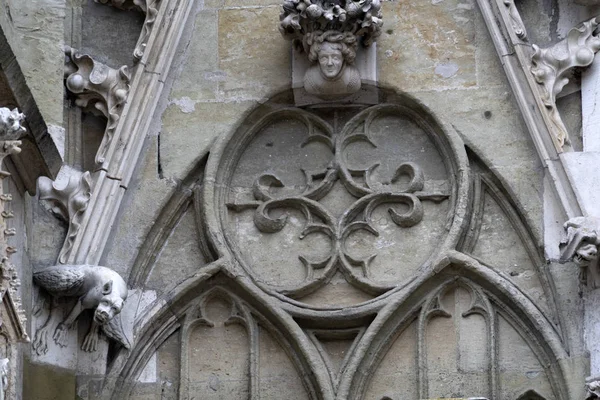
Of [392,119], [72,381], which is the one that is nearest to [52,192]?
[72,381]

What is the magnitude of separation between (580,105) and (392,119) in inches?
39.1

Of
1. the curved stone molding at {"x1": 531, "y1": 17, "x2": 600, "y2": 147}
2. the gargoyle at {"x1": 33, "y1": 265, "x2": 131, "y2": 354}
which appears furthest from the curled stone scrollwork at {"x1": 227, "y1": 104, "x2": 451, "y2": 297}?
the gargoyle at {"x1": 33, "y1": 265, "x2": 131, "y2": 354}

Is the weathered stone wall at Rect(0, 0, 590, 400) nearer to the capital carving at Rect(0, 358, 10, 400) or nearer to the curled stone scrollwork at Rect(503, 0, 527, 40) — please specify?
the curled stone scrollwork at Rect(503, 0, 527, 40)

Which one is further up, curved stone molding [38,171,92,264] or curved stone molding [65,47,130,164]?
curved stone molding [65,47,130,164]

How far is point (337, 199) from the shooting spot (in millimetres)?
13109

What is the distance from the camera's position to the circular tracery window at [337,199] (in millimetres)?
12891

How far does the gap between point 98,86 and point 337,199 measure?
4.46ft

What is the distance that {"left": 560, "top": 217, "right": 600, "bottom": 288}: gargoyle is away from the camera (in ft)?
40.3

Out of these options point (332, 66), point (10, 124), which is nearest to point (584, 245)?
point (332, 66)

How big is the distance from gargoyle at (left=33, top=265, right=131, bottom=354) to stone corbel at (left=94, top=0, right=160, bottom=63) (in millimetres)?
1302

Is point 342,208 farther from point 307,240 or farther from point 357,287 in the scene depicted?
point 357,287

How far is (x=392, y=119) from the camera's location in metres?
13.3

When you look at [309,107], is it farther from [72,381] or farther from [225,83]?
[72,381]

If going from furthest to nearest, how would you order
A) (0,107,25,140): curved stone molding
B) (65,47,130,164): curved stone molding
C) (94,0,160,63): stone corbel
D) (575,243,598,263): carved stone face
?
(94,0,160,63): stone corbel → (65,47,130,164): curved stone molding → (575,243,598,263): carved stone face → (0,107,25,140): curved stone molding
